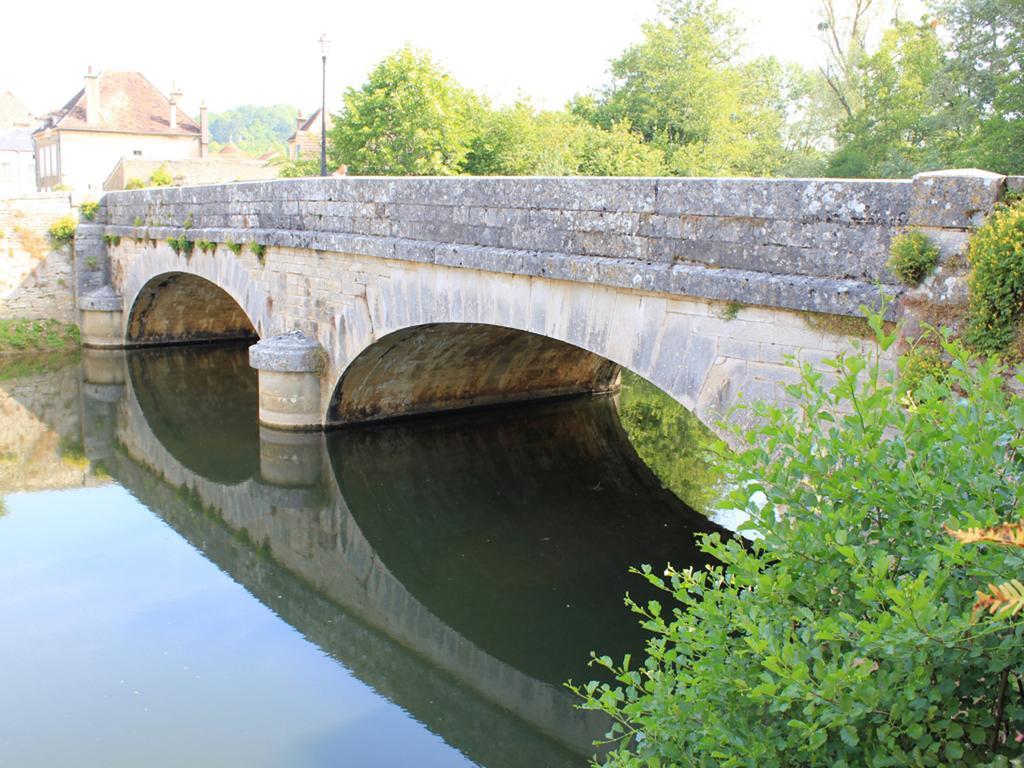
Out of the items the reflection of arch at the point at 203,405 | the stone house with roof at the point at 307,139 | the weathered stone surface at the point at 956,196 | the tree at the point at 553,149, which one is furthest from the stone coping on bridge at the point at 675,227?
the stone house with roof at the point at 307,139

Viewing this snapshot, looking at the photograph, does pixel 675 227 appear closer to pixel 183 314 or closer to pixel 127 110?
pixel 183 314

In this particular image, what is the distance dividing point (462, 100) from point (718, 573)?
23.4 meters

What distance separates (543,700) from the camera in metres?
5.87

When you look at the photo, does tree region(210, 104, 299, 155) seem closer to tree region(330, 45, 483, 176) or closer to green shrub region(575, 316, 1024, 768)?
tree region(330, 45, 483, 176)

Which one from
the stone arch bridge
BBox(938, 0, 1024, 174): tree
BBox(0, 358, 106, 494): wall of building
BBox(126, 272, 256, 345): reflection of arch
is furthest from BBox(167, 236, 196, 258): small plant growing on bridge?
BBox(938, 0, 1024, 174): tree

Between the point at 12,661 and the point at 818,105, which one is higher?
the point at 818,105

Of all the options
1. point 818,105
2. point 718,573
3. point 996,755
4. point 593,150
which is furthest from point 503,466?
point 818,105

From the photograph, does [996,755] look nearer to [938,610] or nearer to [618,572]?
[938,610]

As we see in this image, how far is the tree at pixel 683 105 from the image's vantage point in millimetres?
23766

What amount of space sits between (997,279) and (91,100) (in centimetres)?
4256

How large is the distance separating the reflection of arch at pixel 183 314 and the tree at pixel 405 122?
6.11m

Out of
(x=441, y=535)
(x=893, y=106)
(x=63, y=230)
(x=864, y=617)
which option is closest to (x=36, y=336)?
(x=63, y=230)

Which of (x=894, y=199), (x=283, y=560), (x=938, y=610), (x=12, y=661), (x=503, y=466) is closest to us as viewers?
(x=938, y=610)

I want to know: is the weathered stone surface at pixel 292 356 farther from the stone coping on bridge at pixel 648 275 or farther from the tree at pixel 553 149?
the tree at pixel 553 149
